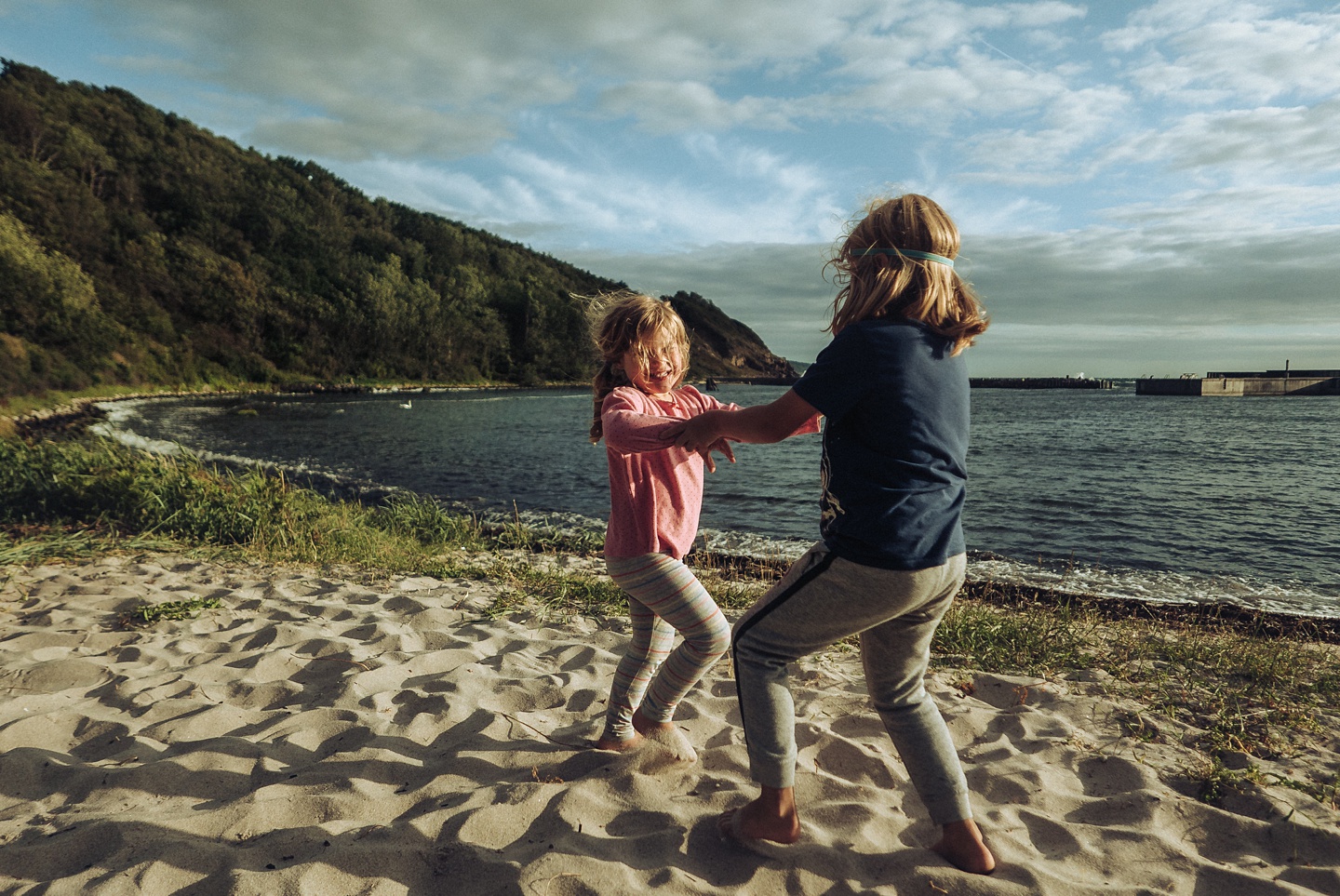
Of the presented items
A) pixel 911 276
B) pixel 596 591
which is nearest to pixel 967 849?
pixel 911 276

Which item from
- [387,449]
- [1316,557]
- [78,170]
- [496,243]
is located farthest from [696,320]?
[1316,557]

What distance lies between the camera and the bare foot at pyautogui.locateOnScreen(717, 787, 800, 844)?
2230mm

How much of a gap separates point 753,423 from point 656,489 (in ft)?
1.87

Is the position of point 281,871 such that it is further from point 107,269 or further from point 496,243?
point 496,243

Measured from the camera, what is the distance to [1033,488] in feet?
53.0

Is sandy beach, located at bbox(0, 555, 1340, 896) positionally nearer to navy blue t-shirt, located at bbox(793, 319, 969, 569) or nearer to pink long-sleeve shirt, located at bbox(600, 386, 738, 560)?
pink long-sleeve shirt, located at bbox(600, 386, 738, 560)

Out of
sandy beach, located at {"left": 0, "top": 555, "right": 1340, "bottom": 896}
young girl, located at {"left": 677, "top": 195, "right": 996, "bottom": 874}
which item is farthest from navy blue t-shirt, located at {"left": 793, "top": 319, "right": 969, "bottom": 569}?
sandy beach, located at {"left": 0, "top": 555, "right": 1340, "bottom": 896}

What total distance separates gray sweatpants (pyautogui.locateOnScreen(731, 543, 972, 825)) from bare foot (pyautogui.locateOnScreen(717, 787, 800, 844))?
0.15 feet

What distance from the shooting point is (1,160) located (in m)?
56.1

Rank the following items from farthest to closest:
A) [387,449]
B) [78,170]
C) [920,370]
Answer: [78,170], [387,449], [920,370]

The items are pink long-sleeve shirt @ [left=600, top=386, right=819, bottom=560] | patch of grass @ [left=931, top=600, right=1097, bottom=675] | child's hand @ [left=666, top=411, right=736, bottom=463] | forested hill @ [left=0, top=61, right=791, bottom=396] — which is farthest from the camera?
forested hill @ [left=0, top=61, right=791, bottom=396]

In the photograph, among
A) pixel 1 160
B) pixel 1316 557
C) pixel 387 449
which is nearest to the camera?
pixel 1316 557

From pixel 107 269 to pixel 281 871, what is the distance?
78436 millimetres

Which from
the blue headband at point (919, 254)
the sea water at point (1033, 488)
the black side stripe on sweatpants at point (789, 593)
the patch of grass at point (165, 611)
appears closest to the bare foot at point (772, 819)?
the black side stripe on sweatpants at point (789, 593)
